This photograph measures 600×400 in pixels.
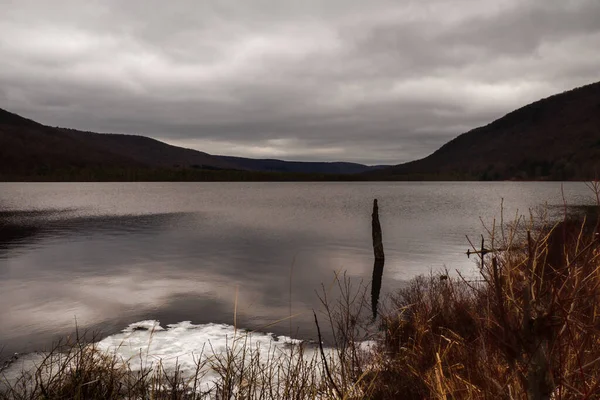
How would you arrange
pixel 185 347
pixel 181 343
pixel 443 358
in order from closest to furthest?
pixel 443 358
pixel 185 347
pixel 181 343

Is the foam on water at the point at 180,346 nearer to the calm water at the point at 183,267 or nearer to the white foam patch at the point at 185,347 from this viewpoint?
the white foam patch at the point at 185,347

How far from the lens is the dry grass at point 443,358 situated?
117 inches

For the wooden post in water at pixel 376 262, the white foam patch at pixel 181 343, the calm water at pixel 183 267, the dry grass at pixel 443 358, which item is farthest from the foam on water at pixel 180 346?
the wooden post in water at pixel 376 262

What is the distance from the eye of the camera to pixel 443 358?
348 inches

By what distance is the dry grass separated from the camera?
2.97 m

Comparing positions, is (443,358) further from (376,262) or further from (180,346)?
(376,262)

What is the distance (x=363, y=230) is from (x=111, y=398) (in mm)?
48497

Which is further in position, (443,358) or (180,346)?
(180,346)

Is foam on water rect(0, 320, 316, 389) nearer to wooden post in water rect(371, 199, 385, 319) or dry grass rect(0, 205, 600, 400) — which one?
dry grass rect(0, 205, 600, 400)

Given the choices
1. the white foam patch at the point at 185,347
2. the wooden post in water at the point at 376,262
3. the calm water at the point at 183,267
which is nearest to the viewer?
the white foam patch at the point at 185,347

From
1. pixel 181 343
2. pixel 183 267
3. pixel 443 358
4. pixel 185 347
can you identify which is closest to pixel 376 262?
pixel 183 267

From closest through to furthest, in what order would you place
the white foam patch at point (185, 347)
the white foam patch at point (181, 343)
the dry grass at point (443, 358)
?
the dry grass at point (443, 358), the white foam patch at point (185, 347), the white foam patch at point (181, 343)

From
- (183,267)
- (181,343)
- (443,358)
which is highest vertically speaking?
(443,358)

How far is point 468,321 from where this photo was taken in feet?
41.9
